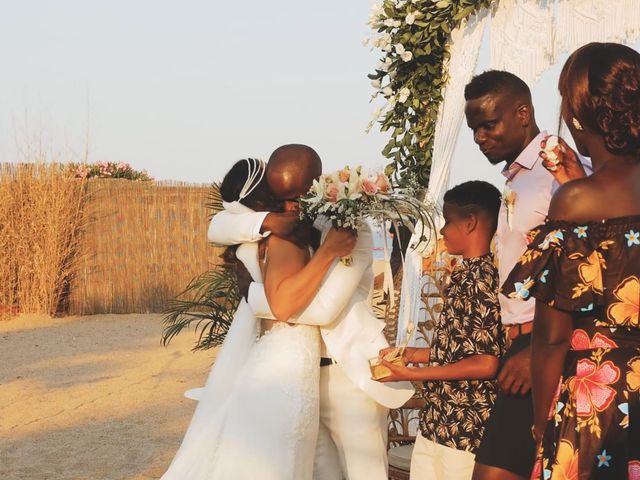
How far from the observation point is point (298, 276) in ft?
11.6

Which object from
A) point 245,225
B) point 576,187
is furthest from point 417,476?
point 576,187

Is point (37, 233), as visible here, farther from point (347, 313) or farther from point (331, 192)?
point (331, 192)

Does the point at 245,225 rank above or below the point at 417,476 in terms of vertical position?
above

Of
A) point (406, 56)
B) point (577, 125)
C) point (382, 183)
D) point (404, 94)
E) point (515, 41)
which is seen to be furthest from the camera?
point (404, 94)

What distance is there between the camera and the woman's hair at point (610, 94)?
87.0 inches

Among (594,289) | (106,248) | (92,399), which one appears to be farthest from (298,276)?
(106,248)

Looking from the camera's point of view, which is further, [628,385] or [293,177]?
[293,177]

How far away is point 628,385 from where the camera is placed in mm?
2123

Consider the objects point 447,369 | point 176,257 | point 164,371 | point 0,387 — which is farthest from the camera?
point 176,257

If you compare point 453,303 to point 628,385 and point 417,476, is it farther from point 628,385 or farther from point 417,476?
point 628,385

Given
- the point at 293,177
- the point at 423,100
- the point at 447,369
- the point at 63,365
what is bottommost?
the point at 63,365

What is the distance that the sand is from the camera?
6934mm

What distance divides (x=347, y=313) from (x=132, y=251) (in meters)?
12.8

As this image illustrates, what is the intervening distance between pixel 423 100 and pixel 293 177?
403 cm
